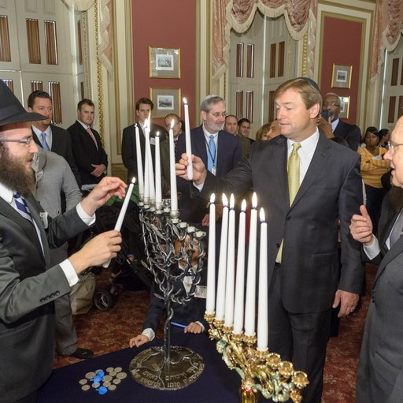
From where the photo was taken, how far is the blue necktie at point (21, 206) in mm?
1546

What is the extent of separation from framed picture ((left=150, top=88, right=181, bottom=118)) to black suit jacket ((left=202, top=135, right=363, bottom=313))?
4.76m

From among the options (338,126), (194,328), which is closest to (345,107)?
(338,126)

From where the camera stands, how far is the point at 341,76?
885cm

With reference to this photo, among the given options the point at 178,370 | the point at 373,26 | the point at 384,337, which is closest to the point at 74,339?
the point at 178,370

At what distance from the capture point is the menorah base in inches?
61.0

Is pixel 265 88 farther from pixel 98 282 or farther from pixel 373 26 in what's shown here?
pixel 98 282

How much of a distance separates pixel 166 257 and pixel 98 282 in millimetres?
3153

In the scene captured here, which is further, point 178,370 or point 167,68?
point 167,68

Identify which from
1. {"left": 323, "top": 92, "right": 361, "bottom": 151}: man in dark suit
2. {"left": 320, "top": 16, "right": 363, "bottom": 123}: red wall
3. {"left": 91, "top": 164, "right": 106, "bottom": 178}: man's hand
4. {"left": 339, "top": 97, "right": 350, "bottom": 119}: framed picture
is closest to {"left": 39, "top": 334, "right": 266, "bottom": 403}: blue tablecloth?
{"left": 91, "top": 164, "right": 106, "bottom": 178}: man's hand

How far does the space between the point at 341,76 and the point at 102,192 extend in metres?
8.22

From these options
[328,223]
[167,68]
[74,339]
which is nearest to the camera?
[328,223]

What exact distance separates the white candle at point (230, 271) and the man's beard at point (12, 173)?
0.89m

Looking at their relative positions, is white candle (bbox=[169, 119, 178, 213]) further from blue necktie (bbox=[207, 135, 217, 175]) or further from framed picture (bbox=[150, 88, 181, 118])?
framed picture (bbox=[150, 88, 181, 118])

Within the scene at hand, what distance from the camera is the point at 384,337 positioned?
137cm
